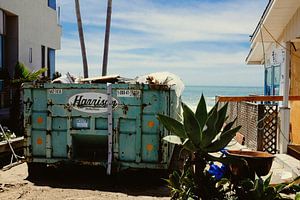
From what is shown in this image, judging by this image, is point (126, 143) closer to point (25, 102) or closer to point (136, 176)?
point (136, 176)

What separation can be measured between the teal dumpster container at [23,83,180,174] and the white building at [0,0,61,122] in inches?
303

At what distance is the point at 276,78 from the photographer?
13438 mm

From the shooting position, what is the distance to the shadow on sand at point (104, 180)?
6.72 meters

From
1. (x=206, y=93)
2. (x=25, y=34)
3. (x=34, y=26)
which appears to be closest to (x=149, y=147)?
(x=25, y=34)

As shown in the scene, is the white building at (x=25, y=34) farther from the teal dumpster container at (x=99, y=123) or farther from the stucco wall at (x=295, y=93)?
the stucco wall at (x=295, y=93)

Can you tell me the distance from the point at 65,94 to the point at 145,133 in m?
1.66

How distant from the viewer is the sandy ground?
20.6ft

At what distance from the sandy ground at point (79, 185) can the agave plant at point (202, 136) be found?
157 centimetres

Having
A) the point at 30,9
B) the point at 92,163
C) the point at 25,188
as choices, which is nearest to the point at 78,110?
the point at 92,163

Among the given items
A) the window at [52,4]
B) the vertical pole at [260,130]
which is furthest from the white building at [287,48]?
the window at [52,4]

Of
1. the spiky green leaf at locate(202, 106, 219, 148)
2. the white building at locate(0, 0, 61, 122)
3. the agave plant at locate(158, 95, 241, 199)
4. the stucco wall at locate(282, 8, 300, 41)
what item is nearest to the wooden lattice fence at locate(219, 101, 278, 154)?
the stucco wall at locate(282, 8, 300, 41)

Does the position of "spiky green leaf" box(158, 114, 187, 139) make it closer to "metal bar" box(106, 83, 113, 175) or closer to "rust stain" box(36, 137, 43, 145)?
"metal bar" box(106, 83, 113, 175)

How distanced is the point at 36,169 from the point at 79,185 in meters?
1.09

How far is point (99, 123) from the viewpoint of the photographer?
6.98 meters
